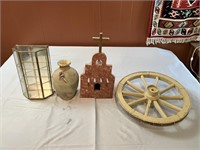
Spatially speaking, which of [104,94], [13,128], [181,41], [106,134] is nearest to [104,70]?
[104,94]

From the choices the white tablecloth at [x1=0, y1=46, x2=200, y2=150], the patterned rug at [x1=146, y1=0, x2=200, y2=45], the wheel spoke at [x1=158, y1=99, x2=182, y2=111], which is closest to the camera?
the white tablecloth at [x1=0, y1=46, x2=200, y2=150]

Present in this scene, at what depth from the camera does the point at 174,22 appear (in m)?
1.41

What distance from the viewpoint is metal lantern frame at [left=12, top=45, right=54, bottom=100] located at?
Answer: 0.74 meters

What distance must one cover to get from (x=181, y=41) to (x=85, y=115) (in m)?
1.15

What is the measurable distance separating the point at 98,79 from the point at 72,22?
801mm

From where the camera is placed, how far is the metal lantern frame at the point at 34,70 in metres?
0.74

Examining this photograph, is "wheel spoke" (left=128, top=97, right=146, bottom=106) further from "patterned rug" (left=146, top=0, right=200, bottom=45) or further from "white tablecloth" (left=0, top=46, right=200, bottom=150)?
"patterned rug" (left=146, top=0, right=200, bottom=45)

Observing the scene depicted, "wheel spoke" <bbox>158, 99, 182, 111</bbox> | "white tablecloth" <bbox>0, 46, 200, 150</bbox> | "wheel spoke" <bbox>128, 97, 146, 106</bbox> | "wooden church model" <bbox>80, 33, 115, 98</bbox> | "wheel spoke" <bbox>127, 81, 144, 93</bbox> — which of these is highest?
"wooden church model" <bbox>80, 33, 115, 98</bbox>

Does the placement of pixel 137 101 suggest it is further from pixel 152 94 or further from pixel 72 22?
pixel 72 22

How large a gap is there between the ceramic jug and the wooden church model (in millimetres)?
47

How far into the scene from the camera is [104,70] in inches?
31.0

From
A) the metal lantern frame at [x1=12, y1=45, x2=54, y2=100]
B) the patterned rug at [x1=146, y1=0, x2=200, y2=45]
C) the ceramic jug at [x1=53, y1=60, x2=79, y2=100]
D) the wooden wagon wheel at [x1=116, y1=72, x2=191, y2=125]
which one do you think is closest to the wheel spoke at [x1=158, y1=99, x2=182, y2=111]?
the wooden wagon wheel at [x1=116, y1=72, x2=191, y2=125]

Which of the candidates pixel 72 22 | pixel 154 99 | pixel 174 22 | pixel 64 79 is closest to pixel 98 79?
pixel 64 79

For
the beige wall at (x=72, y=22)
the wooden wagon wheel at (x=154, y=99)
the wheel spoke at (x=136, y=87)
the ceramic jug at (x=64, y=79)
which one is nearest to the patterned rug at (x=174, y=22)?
the beige wall at (x=72, y=22)
